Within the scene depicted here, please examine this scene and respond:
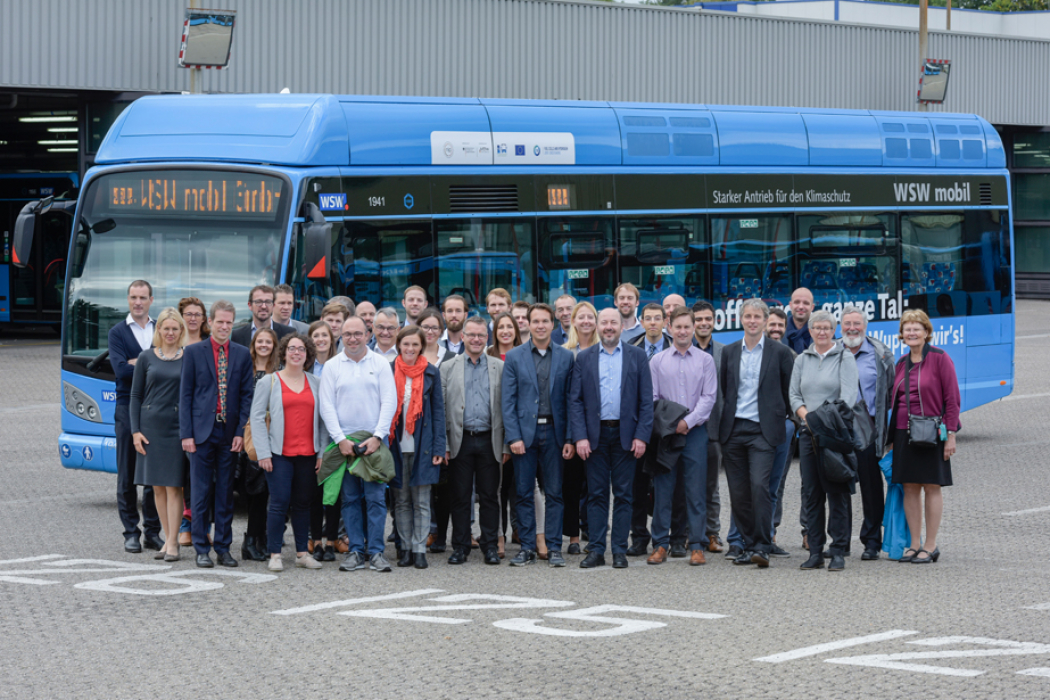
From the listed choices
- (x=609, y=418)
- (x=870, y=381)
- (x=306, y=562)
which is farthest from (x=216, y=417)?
(x=870, y=381)

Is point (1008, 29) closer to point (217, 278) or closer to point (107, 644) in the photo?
point (217, 278)

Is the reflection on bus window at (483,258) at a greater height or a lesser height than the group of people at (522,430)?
greater

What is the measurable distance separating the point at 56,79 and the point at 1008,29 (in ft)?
152

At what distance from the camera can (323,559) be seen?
33.2ft

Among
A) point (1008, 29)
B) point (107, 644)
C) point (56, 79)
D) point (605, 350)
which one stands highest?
point (1008, 29)

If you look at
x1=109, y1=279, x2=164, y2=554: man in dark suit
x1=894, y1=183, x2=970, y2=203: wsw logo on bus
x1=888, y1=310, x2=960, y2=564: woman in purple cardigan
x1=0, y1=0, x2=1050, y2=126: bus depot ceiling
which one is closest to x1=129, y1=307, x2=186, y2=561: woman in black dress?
x1=109, y1=279, x2=164, y2=554: man in dark suit

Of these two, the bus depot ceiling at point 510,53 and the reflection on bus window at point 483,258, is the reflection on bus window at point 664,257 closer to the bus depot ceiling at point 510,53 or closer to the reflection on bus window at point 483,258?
the reflection on bus window at point 483,258

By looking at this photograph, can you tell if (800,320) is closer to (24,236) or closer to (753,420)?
(753,420)

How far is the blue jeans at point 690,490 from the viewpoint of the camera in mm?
10055

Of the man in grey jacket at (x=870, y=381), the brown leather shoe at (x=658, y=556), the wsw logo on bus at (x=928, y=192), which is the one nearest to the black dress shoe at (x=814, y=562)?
the man in grey jacket at (x=870, y=381)

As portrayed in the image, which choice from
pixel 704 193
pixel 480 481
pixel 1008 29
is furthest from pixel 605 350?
pixel 1008 29

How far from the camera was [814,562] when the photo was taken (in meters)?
9.85

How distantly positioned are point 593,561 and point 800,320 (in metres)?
3.43

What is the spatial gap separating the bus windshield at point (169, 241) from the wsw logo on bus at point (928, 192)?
24.6 ft
